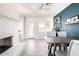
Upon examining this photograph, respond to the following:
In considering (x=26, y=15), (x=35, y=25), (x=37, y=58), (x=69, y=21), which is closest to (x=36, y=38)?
(x=35, y=25)

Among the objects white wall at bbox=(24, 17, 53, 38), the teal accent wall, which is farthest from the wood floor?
the teal accent wall

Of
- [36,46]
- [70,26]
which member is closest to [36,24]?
[36,46]

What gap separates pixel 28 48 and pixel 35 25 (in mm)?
717

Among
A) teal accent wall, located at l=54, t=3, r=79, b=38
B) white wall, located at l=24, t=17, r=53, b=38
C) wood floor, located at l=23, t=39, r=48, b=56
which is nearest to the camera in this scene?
white wall, located at l=24, t=17, r=53, b=38

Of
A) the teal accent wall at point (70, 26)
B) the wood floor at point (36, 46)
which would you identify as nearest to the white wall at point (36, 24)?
the wood floor at point (36, 46)

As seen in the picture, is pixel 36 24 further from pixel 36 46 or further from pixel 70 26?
pixel 70 26

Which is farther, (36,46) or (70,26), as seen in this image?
(70,26)

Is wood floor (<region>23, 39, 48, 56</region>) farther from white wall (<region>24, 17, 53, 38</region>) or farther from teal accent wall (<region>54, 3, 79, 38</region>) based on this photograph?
teal accent wall (<region>54, 3, 79, 38</region>)

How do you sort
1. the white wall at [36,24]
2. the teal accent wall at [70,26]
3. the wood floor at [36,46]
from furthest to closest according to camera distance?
the teal accent wall at [70,26], the wood floor at [36,46], the white wall at [36,24]

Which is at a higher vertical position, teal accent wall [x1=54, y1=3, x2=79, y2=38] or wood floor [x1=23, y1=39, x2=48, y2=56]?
teal accent wall [x1=54, y1=3, x2=79, y2=38]

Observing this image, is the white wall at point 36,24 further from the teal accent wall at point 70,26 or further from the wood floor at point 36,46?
the teal accent wall at point 70,26

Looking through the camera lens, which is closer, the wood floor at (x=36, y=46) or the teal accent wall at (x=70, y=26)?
the wood floor at (x=36, y=46)

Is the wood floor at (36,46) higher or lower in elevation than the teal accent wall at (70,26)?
lower

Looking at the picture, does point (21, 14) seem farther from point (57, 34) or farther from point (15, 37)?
point (57, 34)
